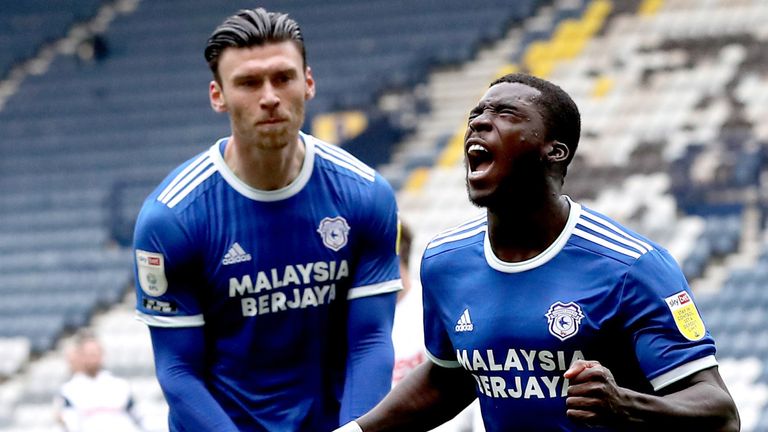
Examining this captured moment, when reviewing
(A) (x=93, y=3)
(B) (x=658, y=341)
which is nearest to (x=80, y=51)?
(A) (x=93, y=3)

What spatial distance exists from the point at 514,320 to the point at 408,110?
13.3 m

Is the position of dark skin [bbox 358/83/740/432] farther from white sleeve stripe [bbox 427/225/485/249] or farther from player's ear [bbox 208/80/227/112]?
player's ear [bbox 208/80/227/112]

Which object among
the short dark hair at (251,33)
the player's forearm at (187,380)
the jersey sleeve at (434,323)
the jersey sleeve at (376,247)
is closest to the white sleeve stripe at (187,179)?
the short dark hair at (251,33)

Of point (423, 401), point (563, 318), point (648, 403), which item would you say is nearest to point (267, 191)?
point (423, 401)

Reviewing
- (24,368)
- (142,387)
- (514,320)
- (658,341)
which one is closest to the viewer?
(658,341)

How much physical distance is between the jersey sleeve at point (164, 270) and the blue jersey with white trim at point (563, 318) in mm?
1004

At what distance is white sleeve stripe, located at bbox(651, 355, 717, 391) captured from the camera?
3.56 metres

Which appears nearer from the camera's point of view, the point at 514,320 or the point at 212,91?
the point at 514,320

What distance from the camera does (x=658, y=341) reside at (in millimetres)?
3598

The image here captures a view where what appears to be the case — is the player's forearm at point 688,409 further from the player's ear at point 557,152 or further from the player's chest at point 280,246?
the player's chest at point 280,246

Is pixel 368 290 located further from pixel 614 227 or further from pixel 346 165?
pixel 614 227

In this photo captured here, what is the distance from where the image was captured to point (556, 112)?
382cm

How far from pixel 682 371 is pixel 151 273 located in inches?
73.5

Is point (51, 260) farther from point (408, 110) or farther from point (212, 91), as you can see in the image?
point (212, 91)
